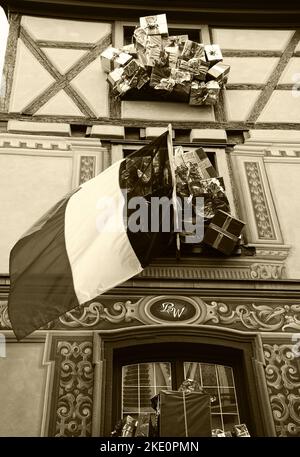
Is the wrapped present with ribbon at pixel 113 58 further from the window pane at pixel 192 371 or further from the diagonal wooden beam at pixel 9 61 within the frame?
the window pane at pixel 192 371

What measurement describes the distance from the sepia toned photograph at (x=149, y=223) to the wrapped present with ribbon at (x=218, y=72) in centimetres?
3

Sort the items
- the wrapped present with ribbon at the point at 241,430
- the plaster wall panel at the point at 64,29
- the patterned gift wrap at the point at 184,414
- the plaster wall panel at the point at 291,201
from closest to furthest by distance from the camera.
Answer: the patterned gift wrap at the point at 184,414 < the wrapped present with ribbon at the point at 241,430 < the plaster wall panel at the point at 291,201 < the plaster wall panel at the point at 64,29

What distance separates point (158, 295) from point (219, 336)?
78cm

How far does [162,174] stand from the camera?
5.68 meters

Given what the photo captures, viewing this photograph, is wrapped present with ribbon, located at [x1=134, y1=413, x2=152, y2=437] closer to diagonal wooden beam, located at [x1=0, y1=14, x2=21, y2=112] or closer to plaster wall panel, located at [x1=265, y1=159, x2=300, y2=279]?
plaster wall panel, located at [x1=265, y1=159, x2=300, y2=279]

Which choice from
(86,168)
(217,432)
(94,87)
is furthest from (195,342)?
(94,87)

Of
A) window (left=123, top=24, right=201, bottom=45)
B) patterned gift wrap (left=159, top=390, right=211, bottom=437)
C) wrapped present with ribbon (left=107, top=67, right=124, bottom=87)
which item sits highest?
window (left=123, top=24, right=201, bottom=45)

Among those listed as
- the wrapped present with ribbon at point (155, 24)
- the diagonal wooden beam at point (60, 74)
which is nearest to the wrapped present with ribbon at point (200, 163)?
the diagonal wooden beam at point (60, 74)

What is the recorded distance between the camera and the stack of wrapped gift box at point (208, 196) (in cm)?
652

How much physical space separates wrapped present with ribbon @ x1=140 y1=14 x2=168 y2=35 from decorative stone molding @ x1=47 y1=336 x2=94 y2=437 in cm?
485

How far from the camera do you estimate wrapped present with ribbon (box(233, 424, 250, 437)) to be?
5160 mm

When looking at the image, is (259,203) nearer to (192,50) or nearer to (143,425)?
(192,50)

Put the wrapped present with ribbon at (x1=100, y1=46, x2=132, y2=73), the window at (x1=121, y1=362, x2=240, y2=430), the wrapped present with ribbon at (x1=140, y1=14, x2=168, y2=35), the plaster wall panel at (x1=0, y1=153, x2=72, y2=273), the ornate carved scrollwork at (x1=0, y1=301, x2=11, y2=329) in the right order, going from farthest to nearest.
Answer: the wrapped present with ribbon at (x1=140, y1=14, x2=168, y2=35), the wrapped present with ribbon at (x1=100, y1=46, x2=132, y2=73), the plaster wall panel at (x1=0, y1=153, x2=72, y2=273), the ornate carved scrollwork at (x1=0, y1=301, x2=11, y2=329), the window at (x1=121, y1=362, x2=240, y2=430)

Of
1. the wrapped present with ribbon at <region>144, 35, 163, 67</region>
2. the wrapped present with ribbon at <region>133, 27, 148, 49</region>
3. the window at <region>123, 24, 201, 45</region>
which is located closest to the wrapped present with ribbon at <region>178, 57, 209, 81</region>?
the wrapped present with ribbon at <region>144, 35, 163, 67</region>
